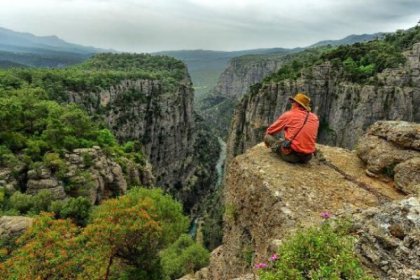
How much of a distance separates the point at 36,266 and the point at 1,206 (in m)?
16.4

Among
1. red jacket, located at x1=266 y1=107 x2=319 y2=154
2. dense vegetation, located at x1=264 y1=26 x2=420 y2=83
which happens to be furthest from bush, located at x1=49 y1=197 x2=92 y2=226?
dense vegetation, located at x1=264 y1=26 x2=420 y2=83

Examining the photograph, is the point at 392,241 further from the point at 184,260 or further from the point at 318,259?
the point at 184,260

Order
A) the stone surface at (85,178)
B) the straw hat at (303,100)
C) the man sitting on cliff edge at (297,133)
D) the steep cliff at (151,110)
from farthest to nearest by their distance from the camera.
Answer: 1. the steep cliff at (151,110)
2. the stone surface at (85,178)
3. the straw hat at (303,100)
4. the man sitting on cliff edge at (297,133)

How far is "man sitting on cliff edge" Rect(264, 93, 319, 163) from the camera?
47.9ft

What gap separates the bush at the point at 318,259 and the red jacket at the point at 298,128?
22.6 ft

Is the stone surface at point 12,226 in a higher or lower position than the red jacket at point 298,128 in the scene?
lower

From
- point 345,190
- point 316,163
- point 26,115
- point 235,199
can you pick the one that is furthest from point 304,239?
point 26,115

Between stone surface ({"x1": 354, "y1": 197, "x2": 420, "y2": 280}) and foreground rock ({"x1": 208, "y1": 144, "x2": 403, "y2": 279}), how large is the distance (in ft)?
8.62

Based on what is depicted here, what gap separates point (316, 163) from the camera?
15.8m

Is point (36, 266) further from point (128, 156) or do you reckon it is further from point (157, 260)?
point (128, 156)

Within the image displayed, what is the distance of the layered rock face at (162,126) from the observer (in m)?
111

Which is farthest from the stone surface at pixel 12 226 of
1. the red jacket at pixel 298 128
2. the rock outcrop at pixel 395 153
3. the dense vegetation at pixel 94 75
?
the dense vegetation at pixel 94 75

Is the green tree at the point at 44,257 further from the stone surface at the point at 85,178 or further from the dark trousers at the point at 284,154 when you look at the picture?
the stone surface at the point at 85,178

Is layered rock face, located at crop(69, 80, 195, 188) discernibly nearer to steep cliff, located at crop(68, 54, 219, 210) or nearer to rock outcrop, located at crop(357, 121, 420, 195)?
steep cliff, located at crop(68, 54, 219, 210)
